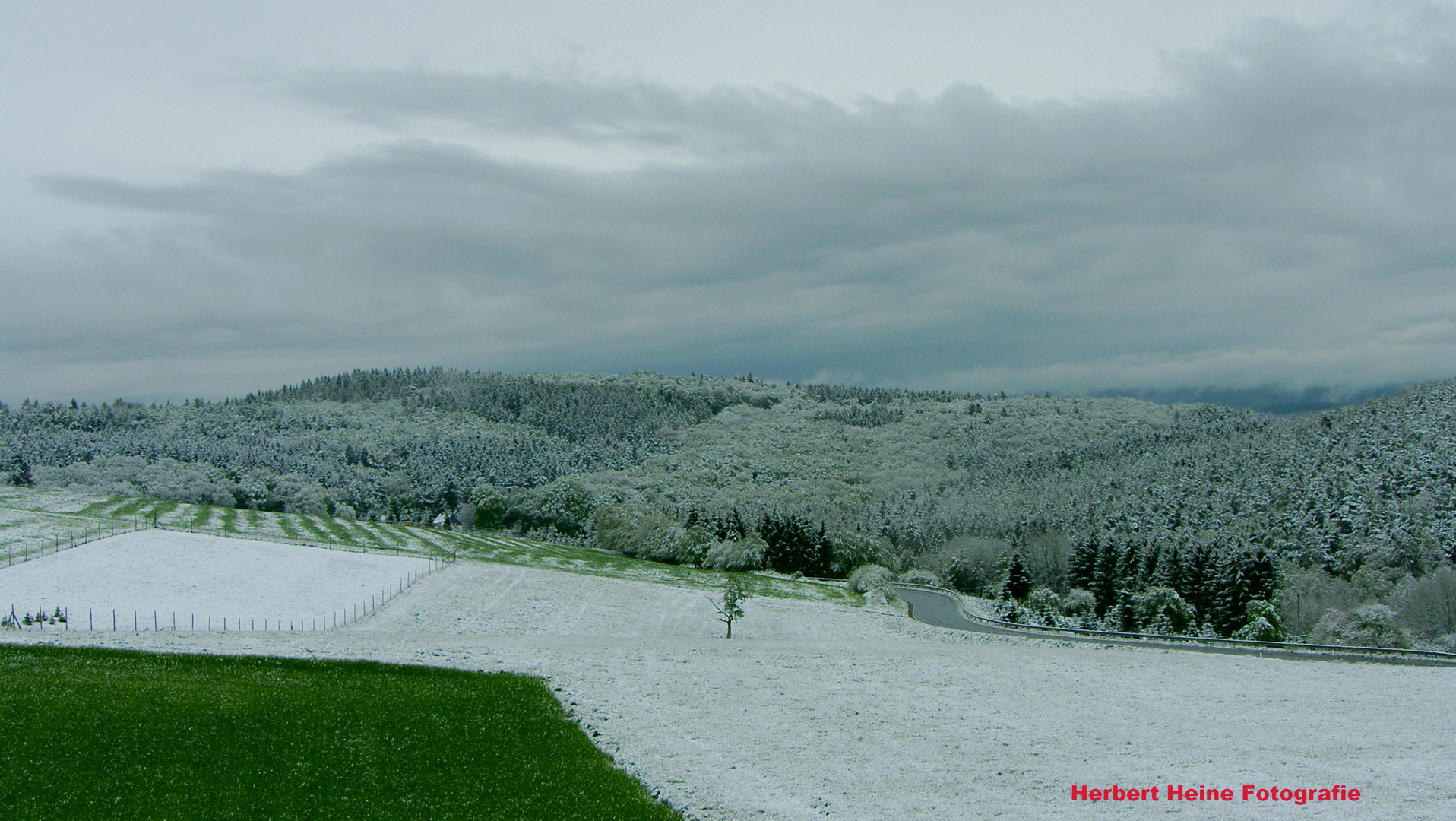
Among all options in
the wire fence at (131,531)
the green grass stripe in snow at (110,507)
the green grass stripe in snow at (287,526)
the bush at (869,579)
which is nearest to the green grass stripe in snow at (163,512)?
the green grass stripe in snow at (110,507)

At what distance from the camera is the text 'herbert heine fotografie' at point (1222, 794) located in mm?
27375

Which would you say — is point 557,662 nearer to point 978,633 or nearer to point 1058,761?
point 1058,761

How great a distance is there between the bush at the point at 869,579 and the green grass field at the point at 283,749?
274ft

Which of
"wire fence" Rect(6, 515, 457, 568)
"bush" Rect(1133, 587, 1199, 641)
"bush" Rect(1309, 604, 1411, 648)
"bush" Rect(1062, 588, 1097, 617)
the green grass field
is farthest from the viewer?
"bush" Rect(1062, 588, 1097, 617)

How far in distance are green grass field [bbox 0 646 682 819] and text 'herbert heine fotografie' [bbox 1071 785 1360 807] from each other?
13.0 m

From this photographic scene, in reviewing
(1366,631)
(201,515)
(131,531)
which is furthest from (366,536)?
(1366,631)

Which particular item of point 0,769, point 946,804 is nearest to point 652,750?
point 946,804

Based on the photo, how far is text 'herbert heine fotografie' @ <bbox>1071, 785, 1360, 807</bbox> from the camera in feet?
89.8

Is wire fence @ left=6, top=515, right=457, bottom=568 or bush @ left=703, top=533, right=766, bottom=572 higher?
wire fence @ left=6, top=515, right=457, bottom=568

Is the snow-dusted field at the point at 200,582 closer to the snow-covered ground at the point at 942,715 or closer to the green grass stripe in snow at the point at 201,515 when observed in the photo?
the snow-covered ground at the point at 942,715

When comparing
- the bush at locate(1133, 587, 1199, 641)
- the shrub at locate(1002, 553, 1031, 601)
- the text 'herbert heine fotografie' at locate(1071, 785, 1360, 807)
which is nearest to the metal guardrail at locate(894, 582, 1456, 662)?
the bush at locate(1133, 587, 1199, 641)

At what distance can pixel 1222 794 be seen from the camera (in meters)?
27.9

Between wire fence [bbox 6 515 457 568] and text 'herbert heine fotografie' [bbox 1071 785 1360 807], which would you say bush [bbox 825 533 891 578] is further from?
text 'herbert heine fotografie' [bbox 1071 785 1360 807]

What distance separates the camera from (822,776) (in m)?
29.6
